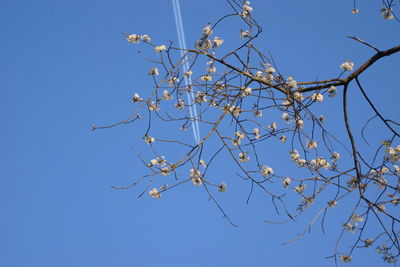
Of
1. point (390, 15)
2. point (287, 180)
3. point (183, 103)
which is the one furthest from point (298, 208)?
point (390, 15)

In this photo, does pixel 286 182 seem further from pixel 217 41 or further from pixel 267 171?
pixel 217 41

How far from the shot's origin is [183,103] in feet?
16.1

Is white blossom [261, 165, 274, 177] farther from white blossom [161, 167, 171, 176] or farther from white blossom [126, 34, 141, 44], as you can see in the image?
white blossom [126, 34, 141, 44]

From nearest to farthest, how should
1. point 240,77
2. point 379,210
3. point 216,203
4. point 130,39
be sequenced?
point 216,203 < point 379,210 < point 240,77 < point 130,39

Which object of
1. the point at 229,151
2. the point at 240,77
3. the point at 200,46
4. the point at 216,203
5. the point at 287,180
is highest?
the point at 200,46

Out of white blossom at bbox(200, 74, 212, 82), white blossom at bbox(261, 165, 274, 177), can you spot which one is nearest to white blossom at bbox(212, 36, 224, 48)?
white blossom at bbox(200, 74, 212, 82)

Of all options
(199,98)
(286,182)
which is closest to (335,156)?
(286,182)

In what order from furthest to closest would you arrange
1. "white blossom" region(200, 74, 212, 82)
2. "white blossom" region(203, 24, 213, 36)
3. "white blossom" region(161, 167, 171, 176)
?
"white blossom" region(200, 74, 212, 82) → "white blossom" region(203, 24, 213, 36) → "white blossom" region(161, 167, 171, 176)

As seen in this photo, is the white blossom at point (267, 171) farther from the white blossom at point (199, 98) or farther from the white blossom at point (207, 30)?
the white blossom at point (207, 30)

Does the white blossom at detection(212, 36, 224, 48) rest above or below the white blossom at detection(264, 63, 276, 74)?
above

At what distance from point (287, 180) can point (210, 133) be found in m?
1.31

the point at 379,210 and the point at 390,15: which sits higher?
the point at 390,15

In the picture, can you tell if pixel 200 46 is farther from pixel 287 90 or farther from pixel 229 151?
pixel 229 151

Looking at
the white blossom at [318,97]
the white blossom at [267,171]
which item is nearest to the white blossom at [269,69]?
the white blossom at [318,97]
